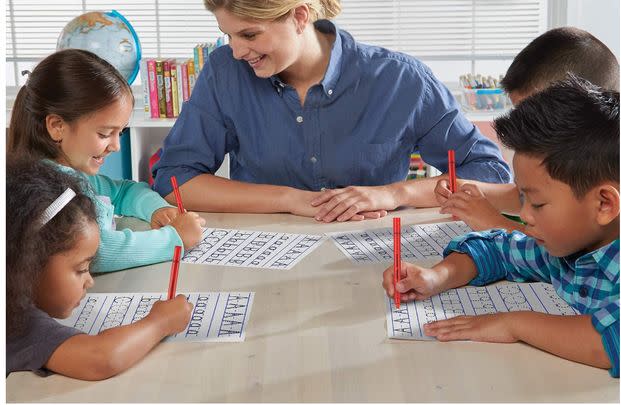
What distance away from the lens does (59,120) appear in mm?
1712

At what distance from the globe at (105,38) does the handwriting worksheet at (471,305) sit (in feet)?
7.83

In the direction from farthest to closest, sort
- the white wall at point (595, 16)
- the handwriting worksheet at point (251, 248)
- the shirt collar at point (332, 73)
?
the white wall at point (595, 16) < the shirt collar at point (332, 73) < the handwriting worksheet at point (251, 248)

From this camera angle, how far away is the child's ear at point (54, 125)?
5.60ft

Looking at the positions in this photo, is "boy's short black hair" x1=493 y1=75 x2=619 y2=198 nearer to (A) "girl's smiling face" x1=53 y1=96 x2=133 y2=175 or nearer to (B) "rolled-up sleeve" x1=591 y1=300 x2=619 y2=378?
(B) "rolled-up sleeve" x1=591 y1=300 x2=619 y2=378

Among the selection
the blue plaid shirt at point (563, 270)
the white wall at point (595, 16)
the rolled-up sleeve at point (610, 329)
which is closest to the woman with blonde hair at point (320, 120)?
the blue plaid shirt at point (563, 270)

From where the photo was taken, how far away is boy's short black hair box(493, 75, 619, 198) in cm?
117

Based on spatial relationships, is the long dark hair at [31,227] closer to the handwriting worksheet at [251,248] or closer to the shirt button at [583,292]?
the handwriting worksheet at [251,248]

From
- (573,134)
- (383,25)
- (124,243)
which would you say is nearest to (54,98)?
(124,243)

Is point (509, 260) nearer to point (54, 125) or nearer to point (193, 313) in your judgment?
point (193, 313)

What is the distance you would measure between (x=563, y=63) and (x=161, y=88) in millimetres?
2055

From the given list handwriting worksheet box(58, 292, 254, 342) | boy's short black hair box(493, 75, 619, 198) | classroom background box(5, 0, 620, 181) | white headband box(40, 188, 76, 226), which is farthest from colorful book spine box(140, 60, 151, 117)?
boy's short black hair box(493, 75, 619, 198)

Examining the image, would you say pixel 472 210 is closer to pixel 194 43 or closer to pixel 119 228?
pixel 119 228

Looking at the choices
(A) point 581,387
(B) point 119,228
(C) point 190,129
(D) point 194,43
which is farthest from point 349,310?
(D) point 194,43

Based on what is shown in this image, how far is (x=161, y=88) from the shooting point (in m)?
3.48
